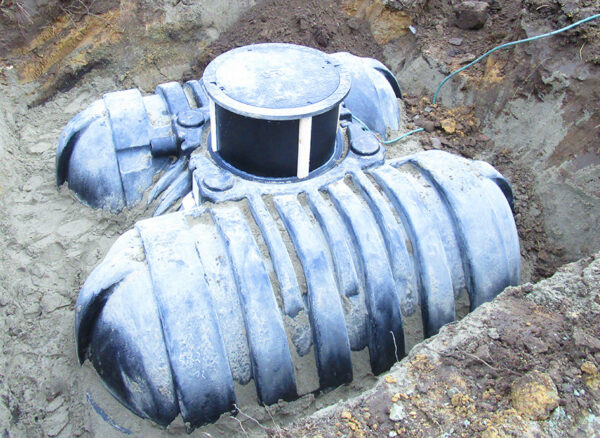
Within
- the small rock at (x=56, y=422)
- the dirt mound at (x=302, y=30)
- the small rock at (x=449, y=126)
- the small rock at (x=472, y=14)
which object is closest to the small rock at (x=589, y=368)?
the small rock at (x=56, y=422)

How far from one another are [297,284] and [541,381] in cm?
112

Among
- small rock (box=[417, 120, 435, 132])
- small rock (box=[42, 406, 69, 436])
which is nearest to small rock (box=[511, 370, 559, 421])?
small rock (box=[42, 406, 69, 436])

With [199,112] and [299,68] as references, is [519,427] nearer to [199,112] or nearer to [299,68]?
[299,68]

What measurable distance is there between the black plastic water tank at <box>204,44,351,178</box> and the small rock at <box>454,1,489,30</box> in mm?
2418

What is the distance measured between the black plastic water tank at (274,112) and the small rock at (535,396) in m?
1.61

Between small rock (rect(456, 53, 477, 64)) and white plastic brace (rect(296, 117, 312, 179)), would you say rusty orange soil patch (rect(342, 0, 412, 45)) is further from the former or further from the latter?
white plastic brace (rect(296, 117, 312, 179))

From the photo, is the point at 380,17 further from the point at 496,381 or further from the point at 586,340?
the point at 496,381

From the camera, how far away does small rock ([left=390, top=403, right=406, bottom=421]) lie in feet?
6.33

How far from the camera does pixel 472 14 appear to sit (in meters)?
4.86

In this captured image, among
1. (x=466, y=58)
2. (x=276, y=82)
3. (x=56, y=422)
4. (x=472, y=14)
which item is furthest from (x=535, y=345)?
(x=472, y=14)

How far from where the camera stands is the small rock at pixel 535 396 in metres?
1.86

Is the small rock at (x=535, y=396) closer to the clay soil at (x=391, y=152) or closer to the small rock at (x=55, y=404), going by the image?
the clay soil at (x=391, y=152)

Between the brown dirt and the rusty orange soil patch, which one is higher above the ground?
A: the rusty orange soil patch

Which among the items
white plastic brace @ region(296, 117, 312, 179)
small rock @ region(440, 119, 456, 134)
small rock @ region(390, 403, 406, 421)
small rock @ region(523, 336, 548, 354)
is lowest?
small rock @ region(440, 119, 456, 134)
